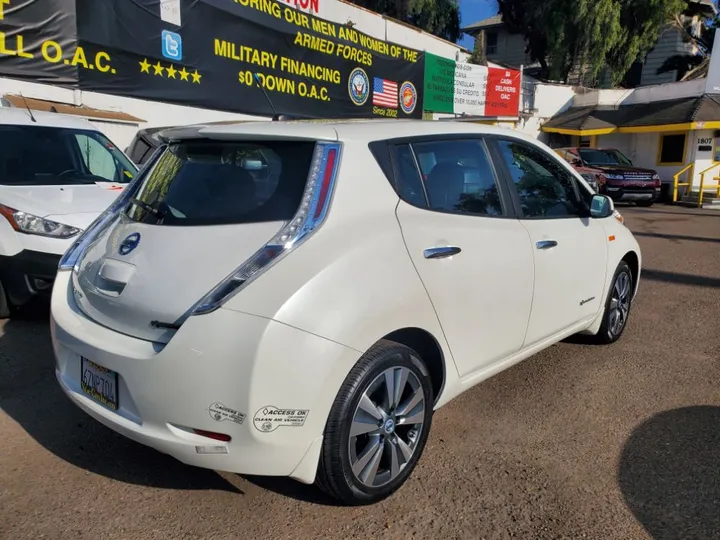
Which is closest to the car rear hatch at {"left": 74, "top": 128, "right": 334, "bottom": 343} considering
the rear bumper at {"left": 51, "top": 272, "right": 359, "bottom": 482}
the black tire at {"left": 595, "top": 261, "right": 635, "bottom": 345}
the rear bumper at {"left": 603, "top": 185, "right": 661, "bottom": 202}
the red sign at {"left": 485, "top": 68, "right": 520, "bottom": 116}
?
the rear bumper at {"left": 51, "top": 272, "right": 359, "bottom": 482}

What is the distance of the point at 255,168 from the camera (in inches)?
102

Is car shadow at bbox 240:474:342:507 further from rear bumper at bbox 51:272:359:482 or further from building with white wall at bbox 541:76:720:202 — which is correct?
building with white wall at bbox 541:76:720:202

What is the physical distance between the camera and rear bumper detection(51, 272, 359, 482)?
213 cm

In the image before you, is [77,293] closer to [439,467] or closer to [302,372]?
[302,372]

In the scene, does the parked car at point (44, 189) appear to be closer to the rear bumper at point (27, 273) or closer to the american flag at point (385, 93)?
the rear bumper at point (27, 273)

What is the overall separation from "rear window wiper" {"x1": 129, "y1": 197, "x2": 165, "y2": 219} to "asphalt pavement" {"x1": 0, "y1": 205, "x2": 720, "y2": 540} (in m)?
1.26

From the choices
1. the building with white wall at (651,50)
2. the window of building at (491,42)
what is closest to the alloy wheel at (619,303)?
the building with white wall at (651,50)

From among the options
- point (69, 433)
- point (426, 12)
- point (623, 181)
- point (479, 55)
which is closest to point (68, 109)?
point (69, 433)

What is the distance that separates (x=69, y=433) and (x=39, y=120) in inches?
153

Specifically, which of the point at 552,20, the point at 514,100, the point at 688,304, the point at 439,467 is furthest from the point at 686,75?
the point at 439,467

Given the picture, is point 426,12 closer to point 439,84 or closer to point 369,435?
point 439,84

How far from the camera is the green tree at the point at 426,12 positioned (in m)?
26.0

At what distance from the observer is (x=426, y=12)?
89.3ft

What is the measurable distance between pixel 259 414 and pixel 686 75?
34742mm
